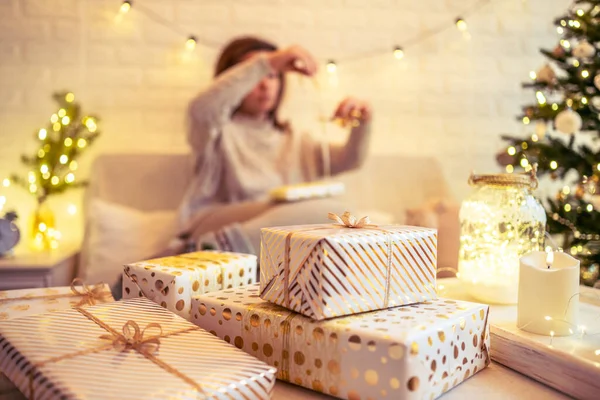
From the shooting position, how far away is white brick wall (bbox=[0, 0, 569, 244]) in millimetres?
2367

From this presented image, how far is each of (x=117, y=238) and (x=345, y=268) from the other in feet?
5.17

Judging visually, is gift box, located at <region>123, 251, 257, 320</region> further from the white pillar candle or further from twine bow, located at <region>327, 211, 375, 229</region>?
the white pillar candle

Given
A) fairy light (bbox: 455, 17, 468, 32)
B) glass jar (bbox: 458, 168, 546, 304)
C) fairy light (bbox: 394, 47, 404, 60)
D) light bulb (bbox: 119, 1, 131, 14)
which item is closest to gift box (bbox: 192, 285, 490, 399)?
glass jar (bbox: 458, 168, 546, 304)

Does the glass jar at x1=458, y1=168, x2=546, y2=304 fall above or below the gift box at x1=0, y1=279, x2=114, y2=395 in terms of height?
above

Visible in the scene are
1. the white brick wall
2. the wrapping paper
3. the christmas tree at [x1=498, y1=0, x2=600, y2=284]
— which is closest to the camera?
the christmas tree at [x1=498, y1=0, x2=600, y2=284]

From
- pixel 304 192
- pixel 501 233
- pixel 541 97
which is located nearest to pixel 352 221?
pixel 501 233

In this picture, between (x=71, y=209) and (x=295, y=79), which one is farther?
(x=295, y=79)

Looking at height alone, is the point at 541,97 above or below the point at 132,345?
above

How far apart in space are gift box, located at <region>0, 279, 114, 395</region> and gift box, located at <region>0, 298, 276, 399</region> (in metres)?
0.16

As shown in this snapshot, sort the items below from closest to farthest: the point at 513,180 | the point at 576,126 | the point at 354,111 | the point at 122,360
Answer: the point at 122,360
the point at 513,180
the point at 576,126
the point at 354,111

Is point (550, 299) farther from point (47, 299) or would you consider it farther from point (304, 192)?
point (304, 192)

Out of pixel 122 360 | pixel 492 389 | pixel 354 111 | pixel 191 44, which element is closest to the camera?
pixel 122 360

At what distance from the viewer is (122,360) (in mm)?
630

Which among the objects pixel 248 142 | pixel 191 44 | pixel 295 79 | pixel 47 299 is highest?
pixel 191 44
